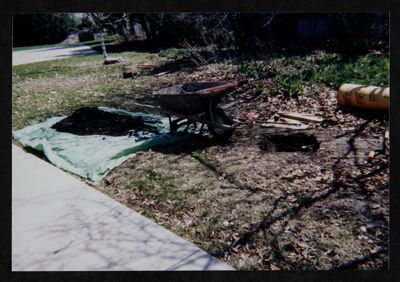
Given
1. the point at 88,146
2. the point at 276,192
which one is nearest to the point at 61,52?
the point at 88,146

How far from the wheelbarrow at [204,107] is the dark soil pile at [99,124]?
61 centimetres

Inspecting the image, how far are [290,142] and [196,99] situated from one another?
1.59 metres

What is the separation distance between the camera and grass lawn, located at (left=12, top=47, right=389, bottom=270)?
333cm

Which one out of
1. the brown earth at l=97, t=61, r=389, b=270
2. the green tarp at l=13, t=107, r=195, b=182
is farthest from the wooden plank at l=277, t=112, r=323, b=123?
the green tarp at l=13, t=107, r=195, b=182

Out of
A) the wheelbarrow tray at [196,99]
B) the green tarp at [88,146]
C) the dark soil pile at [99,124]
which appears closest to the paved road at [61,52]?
the dark soil pile at [99,124]

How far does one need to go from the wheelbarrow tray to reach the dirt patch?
3.19 feet

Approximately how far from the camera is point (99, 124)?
6375 millimetres

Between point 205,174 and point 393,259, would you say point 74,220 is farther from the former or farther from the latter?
point 393,259

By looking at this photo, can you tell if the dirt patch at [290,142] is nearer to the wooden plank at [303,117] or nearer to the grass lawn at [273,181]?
the grass lawn at [273,181]

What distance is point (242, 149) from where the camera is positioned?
17.0 ft

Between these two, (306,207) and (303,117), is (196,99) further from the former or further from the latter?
(306,207)

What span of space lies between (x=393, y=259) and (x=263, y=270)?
52.4 inches

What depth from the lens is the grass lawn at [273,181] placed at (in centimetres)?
333

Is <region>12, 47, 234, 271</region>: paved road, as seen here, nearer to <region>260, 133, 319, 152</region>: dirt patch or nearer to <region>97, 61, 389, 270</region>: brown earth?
<region>97, 61, 389, 270</region>: brown earth
